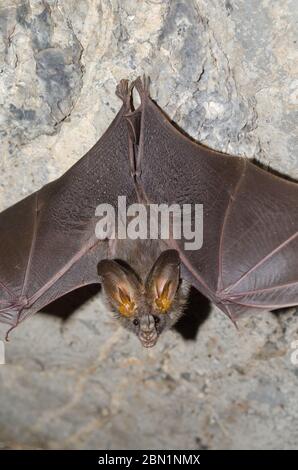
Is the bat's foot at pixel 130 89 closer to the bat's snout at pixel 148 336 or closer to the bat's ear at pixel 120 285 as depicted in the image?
the bat's ear at pixel 120 285

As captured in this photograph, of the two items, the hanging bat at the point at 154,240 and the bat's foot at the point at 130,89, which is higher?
the bat's foot at the point at 130,89

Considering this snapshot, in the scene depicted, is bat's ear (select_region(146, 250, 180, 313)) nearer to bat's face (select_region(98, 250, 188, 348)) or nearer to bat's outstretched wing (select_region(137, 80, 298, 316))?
bat's face (select_region(98, 250, 188, 348))

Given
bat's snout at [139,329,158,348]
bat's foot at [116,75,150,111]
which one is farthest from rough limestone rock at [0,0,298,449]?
bat's snout at [139,329,158,348]

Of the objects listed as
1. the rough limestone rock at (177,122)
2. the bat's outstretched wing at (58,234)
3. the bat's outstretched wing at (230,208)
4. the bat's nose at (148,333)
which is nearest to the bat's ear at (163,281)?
the bat's nose at (148,333)

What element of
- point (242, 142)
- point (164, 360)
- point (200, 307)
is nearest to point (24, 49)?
point (242, 142)

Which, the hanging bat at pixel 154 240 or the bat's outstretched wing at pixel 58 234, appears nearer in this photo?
the hanging bat at pixel 154 240

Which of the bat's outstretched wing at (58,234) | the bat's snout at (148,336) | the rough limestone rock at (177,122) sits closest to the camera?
the rough limestone rock at (177,122)

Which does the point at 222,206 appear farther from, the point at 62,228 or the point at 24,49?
the point at 24,49
